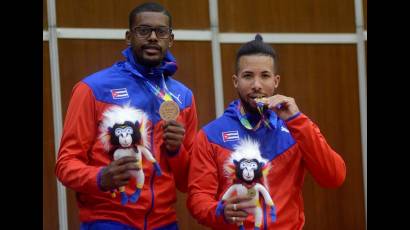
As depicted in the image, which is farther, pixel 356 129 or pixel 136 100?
pixel 356 129

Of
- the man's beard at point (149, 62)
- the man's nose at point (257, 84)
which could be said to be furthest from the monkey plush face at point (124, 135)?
the man's nose at point (257, 84)

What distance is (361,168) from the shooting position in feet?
18.3

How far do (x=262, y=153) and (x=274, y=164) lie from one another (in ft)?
0.24

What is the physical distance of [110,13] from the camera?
15.7 feet

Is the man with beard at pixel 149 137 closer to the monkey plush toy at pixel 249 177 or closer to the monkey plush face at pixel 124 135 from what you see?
the monkey plush face at pixel 124 135

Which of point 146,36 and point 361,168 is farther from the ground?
point 146,36

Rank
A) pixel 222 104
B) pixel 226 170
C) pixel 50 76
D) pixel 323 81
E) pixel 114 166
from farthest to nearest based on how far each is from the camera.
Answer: pixel 323 81 → pixel 222 104 → pixel 50 76 → pixel 226 170 → pixel 114 166

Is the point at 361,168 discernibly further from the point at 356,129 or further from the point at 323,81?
the point at 323,81

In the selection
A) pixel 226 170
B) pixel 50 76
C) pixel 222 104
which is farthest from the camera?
pixel 222 104

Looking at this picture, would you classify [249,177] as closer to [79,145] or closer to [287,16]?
[79,145]

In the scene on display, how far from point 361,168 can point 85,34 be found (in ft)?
8.05

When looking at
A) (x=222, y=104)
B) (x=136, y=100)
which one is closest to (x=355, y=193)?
(x=222, y=104)

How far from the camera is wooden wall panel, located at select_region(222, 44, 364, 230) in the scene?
5383 mm

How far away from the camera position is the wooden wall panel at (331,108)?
212 inches
